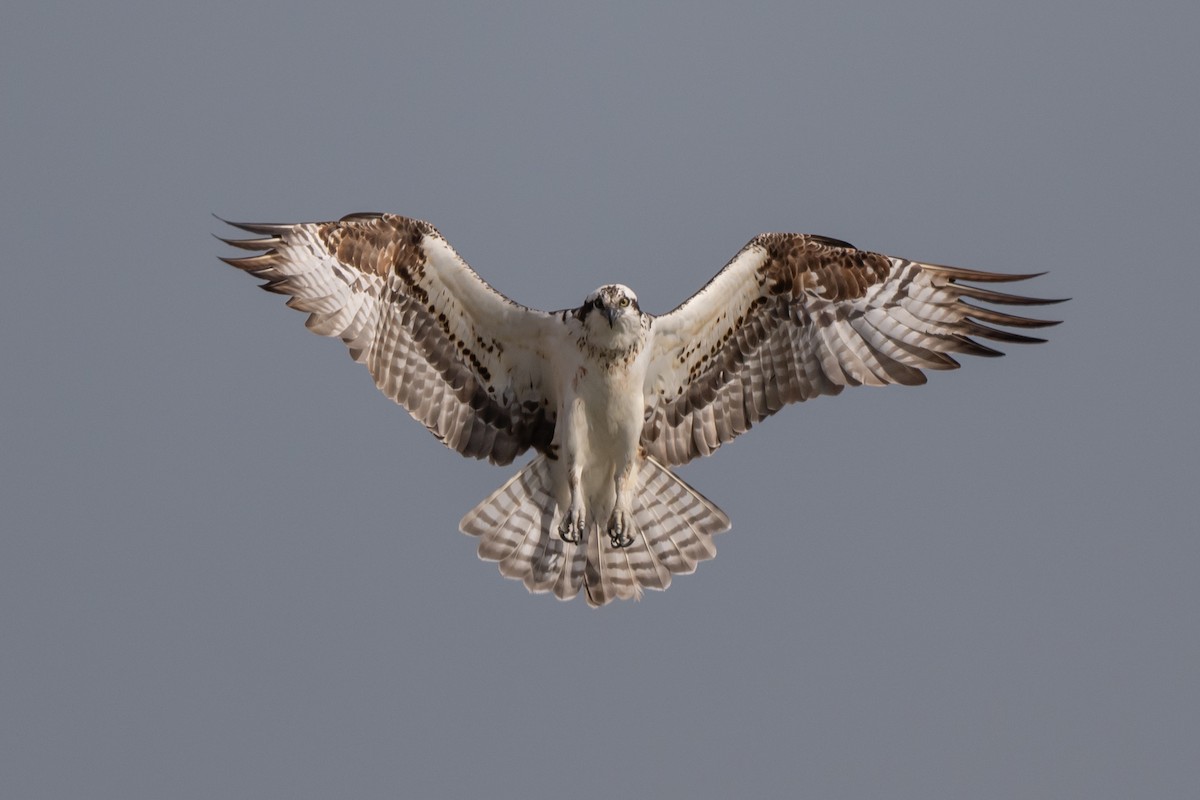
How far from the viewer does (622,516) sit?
43.2 feet

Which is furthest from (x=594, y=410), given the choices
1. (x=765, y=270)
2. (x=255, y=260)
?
(x=255, y=260)

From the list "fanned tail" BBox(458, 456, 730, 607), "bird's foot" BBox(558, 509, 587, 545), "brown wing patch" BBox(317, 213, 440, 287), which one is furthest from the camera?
"fanned tail" BBox(458, 456, 730, 607)

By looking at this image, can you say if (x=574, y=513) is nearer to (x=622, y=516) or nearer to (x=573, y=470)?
(x=573, y=470)

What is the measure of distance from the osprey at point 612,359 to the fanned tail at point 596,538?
0.01 metres

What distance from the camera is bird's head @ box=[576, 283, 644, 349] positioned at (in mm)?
12062

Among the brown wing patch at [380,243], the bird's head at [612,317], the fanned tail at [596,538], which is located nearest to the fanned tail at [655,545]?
the fanned tail at [596,538]

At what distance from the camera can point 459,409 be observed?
13.0 m

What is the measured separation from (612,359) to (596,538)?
66.3 inches

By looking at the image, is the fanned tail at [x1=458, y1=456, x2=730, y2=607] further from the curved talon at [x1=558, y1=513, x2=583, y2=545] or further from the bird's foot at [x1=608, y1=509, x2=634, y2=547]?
the curved talon at [x1=558, y1=513, x2=583, y2=545]

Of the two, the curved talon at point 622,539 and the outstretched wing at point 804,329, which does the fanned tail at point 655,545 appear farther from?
the outstretched wing at point 804,329

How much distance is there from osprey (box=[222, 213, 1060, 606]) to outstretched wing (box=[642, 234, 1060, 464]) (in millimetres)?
10

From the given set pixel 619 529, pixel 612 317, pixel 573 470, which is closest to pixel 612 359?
pixel 612 317

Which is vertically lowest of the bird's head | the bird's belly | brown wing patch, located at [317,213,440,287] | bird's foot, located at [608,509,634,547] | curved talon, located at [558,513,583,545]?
curved talon, located at [558,513,583,545]

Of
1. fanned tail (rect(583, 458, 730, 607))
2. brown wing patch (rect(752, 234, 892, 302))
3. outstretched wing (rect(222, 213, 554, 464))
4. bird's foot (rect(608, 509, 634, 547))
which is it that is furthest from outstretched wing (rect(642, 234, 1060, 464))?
outstretched wing (rect(222, 213, 554, 464))
